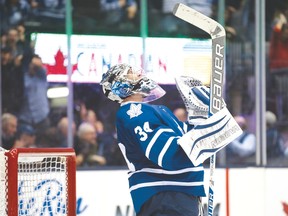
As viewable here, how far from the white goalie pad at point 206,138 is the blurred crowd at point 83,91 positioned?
120 inches

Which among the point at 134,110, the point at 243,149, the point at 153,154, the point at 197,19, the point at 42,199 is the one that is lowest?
the point at 243,149

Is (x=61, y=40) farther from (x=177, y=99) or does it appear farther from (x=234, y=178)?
(x=234, y=178)

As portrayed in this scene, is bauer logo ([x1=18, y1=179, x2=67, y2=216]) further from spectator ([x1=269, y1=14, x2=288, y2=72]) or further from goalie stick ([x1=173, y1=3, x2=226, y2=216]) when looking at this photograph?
spectator ([x1=269, y1=14, x2=288, y2=72])

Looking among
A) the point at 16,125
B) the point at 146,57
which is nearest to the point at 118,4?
the point at 146,57

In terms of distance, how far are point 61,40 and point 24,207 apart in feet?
9.59

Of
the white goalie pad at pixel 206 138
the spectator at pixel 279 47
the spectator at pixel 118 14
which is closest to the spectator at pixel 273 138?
the spectator at pixel 279 47

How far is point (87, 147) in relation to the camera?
6.99 metres

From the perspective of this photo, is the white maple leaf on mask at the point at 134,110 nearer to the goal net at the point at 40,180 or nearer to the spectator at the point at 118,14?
the goal net at the point at 40,180

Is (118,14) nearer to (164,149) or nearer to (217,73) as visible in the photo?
(217,73)

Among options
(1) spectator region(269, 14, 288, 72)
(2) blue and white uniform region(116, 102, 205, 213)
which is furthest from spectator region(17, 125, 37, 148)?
(2) blue and white uniform region(116, 102, 205, 213)

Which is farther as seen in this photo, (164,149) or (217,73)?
(217,73)

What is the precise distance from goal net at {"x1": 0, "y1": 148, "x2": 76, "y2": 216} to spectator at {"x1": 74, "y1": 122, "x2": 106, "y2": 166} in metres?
2.61

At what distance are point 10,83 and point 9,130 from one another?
1.07 ft

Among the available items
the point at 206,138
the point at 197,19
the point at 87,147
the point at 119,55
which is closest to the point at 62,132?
the point at 87,147
